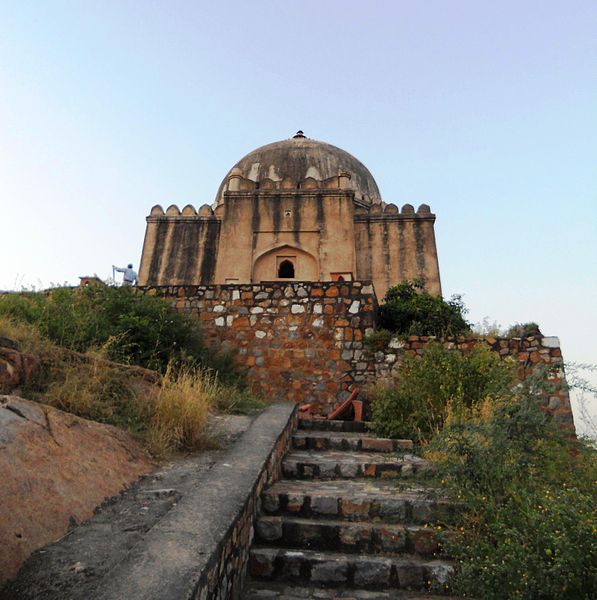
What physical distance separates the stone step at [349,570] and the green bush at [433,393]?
2.24 meters

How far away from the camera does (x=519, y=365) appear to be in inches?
282

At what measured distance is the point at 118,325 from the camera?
21.1 feet

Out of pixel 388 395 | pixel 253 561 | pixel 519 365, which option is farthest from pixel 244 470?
pixel 519 365

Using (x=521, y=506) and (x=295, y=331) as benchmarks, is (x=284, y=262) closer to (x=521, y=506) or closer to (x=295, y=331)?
(x=295, y=331)

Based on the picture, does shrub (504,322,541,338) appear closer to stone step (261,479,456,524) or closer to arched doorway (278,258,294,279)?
stone step (261,479,456,524)

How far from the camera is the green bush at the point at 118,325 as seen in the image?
17.6 ft

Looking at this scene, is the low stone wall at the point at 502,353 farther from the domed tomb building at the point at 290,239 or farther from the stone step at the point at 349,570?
the domed tomb building at the point at 290,239

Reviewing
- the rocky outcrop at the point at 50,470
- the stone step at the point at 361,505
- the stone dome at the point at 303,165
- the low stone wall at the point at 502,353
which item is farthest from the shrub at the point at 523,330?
the stone dome at the point at 303,165

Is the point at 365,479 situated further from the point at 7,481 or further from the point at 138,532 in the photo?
the point at 7,481

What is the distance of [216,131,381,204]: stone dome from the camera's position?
17.4 metres

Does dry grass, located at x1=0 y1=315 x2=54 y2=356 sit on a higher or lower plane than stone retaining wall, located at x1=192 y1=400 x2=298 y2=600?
higher

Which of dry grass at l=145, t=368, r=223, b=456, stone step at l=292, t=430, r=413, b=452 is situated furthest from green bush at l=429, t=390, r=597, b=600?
dry grass at l=145, t=368, r=223, b=456

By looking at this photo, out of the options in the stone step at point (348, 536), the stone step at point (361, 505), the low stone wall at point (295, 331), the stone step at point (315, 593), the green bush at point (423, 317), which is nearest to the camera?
the stone step at point (315, 593)

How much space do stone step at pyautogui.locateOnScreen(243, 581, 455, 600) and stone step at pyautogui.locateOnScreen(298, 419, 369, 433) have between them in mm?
3175
